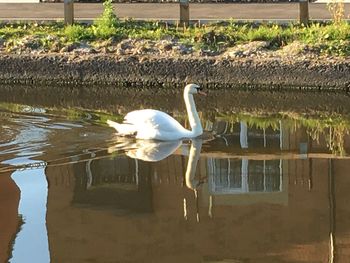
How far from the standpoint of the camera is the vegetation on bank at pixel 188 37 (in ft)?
56.5

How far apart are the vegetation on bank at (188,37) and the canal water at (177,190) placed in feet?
10.0

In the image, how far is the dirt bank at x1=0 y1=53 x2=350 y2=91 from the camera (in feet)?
53.3

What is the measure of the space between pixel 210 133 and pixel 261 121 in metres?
1.10

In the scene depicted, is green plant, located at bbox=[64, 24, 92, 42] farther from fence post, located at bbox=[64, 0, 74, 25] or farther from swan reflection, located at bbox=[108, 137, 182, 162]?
swan reflection, located at bbox=[108, 137, 182, 162]

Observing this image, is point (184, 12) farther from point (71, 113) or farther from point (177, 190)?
point (177, 190)

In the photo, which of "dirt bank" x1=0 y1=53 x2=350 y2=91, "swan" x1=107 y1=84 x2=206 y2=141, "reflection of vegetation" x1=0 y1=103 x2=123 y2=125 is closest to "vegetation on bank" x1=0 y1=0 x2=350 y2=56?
"dirt bank" x1=0 y1=53 x2=350 y2=91

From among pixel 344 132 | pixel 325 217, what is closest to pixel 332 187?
pixel 325 217

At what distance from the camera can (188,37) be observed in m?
18.0

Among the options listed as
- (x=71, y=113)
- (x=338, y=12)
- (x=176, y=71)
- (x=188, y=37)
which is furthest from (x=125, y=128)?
(x=338, y=12)

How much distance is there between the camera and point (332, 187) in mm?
10258

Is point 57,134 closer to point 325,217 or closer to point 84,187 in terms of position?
Answer: point 84,187

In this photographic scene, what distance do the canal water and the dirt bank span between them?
1990 mm

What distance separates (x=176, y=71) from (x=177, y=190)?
6.77 meters

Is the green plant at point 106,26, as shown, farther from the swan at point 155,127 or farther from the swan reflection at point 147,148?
the swan reflection at point 147,148
